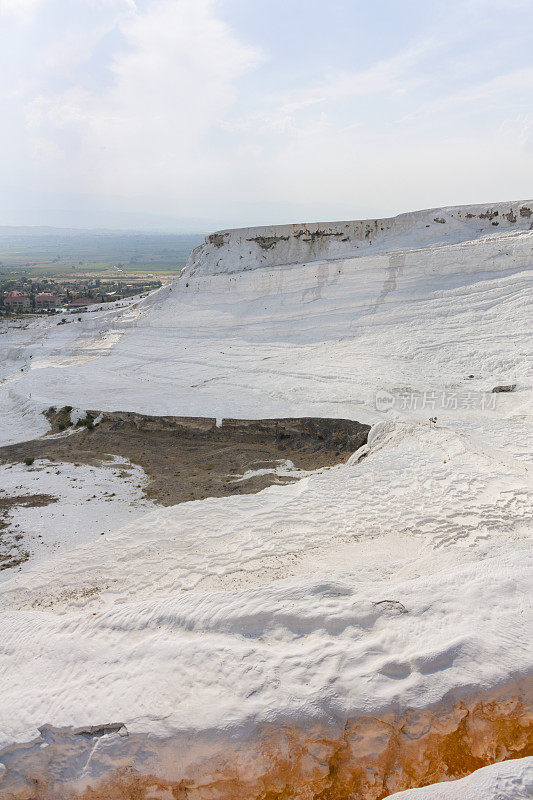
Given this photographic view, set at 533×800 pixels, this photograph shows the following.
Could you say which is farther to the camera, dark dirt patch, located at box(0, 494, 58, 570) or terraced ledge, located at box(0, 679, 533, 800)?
dark dirt patch, located at box(0, 494, 58, 570)

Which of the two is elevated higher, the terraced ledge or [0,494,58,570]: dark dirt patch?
the terraced ledge

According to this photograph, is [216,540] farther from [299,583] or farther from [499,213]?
[499,213]

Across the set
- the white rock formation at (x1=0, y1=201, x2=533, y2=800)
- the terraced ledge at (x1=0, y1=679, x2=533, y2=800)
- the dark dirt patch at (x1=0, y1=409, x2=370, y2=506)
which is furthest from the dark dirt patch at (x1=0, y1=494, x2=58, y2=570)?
the terraced ledge at (x1=0, y1=679, x2=533, y2=800)

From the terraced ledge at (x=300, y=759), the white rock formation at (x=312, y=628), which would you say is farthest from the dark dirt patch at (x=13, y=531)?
the terraced ledge at (x=300, y=759)

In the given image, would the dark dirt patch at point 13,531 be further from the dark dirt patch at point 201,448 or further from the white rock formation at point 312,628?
the dark dirt patch at point 201,448

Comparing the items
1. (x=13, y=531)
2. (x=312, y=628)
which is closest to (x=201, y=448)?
(x=13, y=531)

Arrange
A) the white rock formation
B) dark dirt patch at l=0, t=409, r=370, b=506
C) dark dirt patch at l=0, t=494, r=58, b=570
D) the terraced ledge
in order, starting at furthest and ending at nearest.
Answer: dark dirt patch at l=0, t=409, r=370, b=506 < dark dirt patch at l=0, t=494, r=58, b=570 < the white rock formation < the terraced ledge

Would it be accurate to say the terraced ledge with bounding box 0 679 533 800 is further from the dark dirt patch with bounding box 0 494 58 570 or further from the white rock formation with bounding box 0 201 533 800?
the dark dirt patch with bounding box 0 494 58 570
